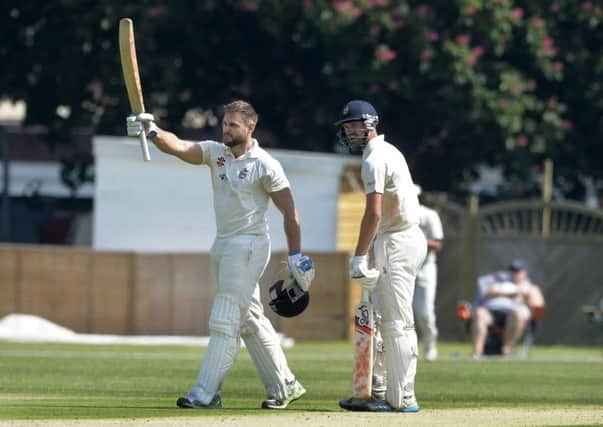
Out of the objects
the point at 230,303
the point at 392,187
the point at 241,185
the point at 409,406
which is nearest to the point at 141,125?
the point at 241,185

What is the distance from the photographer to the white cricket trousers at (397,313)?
11195 mm

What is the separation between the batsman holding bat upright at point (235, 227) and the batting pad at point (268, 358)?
0.07 metres

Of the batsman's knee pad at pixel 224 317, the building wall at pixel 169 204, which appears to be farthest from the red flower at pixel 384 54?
the batsman's knee pad at pixel 224 317

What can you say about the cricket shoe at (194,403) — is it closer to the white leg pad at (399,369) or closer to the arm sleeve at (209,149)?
the white leg pad at (399,369)

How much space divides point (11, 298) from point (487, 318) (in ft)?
24.6

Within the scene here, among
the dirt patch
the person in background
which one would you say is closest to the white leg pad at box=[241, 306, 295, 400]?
the dirt patch

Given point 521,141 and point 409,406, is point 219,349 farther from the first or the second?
point 521,141

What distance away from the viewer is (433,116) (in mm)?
29031

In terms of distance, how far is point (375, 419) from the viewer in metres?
10.6

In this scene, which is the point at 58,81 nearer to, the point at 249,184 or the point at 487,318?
the point at 487,318

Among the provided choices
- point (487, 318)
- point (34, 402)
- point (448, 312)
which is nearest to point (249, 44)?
point (448, 312)

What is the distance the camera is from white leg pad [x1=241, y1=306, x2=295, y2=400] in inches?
452

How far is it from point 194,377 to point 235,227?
14.6ft

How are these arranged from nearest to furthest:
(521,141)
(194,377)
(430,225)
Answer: (194,377), (430,225), (521,141)
